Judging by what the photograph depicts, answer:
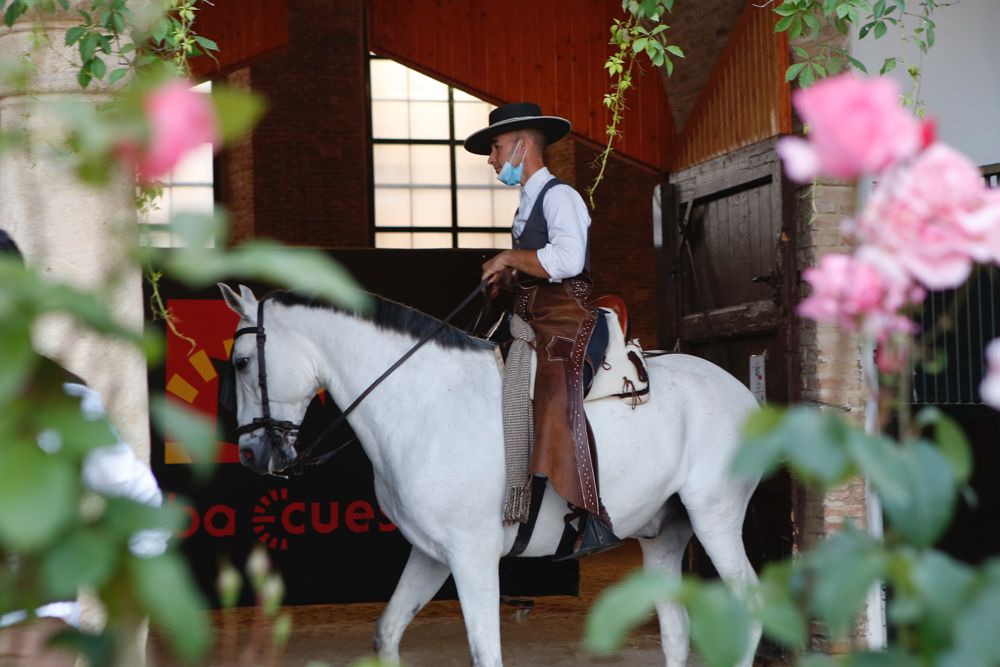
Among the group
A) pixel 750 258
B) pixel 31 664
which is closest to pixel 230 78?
pixel 750 258

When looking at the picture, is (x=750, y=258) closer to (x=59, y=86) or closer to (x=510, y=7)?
(x=510, y=7)

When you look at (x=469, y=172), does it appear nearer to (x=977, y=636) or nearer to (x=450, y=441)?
(x=450, y=441)

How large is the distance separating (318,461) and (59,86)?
1522mm

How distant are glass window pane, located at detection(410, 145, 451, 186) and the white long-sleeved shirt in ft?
33.3

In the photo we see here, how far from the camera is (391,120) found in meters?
14.3

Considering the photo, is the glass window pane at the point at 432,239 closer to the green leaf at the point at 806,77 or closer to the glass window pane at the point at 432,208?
the glass window pane at the point at 432,208

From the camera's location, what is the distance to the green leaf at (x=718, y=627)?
0.96 metres

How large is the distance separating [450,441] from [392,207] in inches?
410

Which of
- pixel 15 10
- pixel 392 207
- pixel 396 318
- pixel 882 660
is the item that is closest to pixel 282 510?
pixel 396 318

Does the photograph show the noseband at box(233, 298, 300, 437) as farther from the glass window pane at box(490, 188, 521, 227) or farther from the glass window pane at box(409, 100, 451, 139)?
the glass window pane at box(409, 100, 451, 139)

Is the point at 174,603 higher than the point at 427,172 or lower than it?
lower

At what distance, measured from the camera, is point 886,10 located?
4.18 meters

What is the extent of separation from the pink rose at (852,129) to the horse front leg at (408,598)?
11.3ft

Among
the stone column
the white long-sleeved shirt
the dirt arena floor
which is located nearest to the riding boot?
the white long-sleeved shirt
